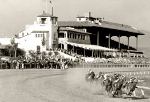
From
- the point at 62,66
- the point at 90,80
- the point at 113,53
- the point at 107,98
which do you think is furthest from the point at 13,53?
the point at 107,98

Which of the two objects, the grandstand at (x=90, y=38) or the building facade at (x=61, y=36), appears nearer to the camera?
the building facade at (x=61, y=36)

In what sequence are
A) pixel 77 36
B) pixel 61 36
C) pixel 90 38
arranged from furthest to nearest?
pixel 90 38
pixel 77 36
pixel 61 36

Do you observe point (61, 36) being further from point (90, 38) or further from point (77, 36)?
point (90, 38)

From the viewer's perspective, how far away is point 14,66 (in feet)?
181

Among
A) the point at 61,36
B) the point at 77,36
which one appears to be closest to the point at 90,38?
the point at 77,36

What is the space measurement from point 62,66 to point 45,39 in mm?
21775

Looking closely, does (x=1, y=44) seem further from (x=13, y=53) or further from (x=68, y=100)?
(x=68, y=100)

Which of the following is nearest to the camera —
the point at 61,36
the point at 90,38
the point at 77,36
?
the point at 61,36

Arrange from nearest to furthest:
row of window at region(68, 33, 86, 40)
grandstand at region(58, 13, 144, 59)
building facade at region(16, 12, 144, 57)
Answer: building facade at region(16, 12, 144, 57)
grandstand at region(58, 13, 144, 59)
row of window at region(68, 33, 86, 40)

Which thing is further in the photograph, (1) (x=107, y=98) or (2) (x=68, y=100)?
(1) (x=107, y=98)

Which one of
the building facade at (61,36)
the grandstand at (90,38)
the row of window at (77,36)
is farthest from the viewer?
the row of window at (77,36)

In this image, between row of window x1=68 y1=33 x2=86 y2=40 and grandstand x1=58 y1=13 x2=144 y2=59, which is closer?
grandstand x1=58 y1=13 x2=144 y2=59

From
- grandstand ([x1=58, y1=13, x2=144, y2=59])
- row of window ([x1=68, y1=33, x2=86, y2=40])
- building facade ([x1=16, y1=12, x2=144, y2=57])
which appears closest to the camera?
building facade ([x1=16, y1=12, x2=144, y2=57])

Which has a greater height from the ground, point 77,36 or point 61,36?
point 77,36
